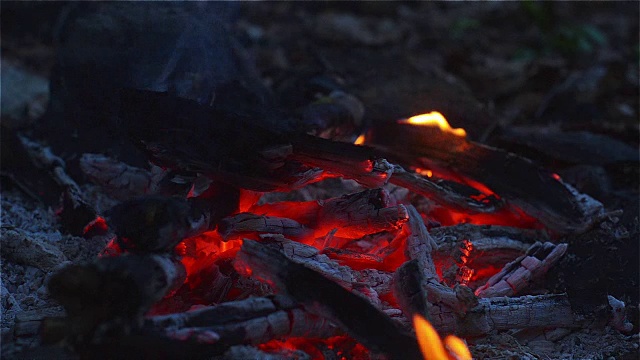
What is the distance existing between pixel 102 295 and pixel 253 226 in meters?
0.70

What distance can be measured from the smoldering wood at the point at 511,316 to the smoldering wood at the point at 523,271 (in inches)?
4.2

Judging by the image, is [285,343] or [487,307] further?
[487,307]

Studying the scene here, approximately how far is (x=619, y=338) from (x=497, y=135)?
1.44 meters

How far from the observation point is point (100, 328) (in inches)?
63.5

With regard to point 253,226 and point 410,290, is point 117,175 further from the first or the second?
point 410,290

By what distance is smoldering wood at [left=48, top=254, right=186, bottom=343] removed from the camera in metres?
1.59

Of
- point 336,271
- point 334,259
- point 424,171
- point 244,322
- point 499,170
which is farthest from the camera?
point 424,171

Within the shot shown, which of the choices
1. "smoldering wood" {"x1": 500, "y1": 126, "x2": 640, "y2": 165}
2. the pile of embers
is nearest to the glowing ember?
the pile of embers

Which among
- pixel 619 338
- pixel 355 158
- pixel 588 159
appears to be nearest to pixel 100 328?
pixel 355 158

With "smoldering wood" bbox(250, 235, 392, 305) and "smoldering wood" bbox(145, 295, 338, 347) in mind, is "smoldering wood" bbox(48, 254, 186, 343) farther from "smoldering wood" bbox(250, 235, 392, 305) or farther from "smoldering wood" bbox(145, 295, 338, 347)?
"smoldering wood" bbox(250, 235, 392, 305)

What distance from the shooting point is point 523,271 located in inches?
93.3

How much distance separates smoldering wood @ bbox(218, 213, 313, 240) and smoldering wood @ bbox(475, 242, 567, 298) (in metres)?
0.83

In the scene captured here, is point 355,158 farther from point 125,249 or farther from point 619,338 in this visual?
point 619,338

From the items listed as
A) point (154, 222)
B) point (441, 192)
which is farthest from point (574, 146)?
point (154, 222)
